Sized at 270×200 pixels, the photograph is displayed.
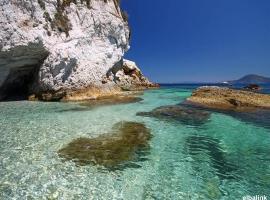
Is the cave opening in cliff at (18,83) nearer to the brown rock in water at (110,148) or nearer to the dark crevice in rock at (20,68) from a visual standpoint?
the dark crevice in rock at (20,68)

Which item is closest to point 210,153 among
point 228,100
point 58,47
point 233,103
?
point 233,103

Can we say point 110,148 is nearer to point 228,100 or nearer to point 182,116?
point 182,116

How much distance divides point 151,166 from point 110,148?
7.07ft

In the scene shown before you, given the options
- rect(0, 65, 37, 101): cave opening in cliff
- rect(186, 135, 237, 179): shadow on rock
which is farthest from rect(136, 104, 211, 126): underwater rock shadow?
rect(0, 65, 37, 101): cave opening in cliff

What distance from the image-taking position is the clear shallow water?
7.76m

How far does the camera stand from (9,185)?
25.5ft

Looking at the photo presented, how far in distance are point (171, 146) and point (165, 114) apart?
8.40 metres

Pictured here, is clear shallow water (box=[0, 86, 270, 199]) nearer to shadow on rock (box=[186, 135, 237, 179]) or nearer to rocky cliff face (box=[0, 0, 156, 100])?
shadow on rock (box=[186, 135, 237, 179])

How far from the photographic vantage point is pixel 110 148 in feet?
37.0

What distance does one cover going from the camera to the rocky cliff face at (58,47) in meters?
24.2

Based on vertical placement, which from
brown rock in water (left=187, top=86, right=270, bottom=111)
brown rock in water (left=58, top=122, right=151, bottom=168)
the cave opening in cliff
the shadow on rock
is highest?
the cave opening in cliff

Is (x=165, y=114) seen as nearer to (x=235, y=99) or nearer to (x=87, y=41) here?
(x=235, y=99)

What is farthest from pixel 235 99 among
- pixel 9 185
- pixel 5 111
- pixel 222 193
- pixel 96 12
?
pixel 9 185

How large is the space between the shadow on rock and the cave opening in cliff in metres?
19.3
